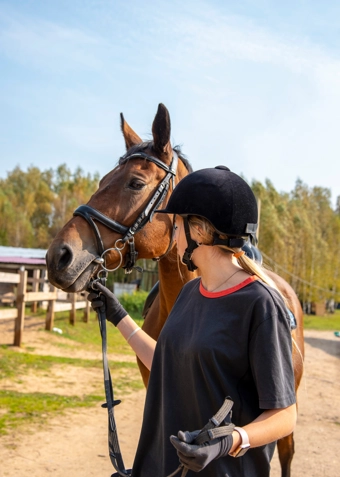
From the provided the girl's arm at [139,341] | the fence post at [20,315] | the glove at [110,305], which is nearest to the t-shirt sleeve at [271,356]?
the girl's arm at [139,341]

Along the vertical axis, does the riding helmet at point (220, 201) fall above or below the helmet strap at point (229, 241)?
above

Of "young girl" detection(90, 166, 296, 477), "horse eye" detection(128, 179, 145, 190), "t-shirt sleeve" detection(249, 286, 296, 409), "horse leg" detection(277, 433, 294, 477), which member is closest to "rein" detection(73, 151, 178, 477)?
"horse eye" detection(128, 179, 145, 190)

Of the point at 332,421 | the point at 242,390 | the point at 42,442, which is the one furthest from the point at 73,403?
the point at 242,390

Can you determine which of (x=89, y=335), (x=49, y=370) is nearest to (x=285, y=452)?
(x=49, y=370)

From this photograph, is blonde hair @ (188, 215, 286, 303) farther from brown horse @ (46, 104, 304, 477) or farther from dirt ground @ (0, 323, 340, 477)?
dirt ground @ (0, 323, 340, 477)

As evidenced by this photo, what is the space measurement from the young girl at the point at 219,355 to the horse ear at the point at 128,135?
1.50m

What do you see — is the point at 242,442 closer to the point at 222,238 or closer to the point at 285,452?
the point at 222,238

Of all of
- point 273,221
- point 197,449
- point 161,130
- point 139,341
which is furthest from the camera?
point 273,221

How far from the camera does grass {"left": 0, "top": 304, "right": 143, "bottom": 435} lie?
19.4 ft

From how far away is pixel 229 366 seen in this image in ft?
5.09

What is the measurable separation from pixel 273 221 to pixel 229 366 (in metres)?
32.0

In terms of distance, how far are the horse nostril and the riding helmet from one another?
810mm

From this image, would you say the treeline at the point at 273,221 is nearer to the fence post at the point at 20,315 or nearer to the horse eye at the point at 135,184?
the fence post at the point at 20,315

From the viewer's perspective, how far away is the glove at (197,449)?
1339 mm
